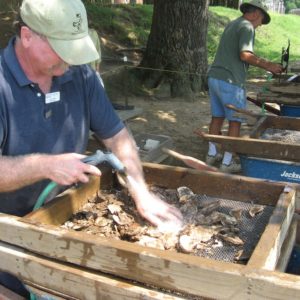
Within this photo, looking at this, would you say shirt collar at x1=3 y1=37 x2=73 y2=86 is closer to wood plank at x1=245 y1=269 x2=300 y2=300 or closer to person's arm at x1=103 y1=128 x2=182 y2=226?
person's arm at x1=103 y1=128 x2=182 y2=226

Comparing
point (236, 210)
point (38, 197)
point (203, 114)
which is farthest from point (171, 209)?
point (203, 114)

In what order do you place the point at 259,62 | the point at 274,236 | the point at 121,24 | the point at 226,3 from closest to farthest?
the point at 274,236, the point at 259,62, the point at 121,24, the point at 226,3

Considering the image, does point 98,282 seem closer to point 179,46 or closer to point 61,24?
point 61,24

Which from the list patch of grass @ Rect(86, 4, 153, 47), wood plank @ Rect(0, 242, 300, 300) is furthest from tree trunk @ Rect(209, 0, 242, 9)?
wood plank @ Rect(0, 242, 300, 300)

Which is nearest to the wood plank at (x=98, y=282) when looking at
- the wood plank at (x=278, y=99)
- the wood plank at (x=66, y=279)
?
the wood plank at (x=66, y=279)

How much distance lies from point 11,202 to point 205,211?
0.82 m

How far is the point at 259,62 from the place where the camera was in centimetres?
488

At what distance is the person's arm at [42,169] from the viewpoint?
1636mm

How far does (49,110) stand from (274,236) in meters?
1.04

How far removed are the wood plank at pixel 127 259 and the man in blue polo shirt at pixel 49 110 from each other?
9.3 inches

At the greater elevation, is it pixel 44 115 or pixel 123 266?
pixel 44 115

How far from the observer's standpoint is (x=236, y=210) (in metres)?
1.95

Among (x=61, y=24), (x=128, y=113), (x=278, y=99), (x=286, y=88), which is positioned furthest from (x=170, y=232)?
(x=128, y=113)

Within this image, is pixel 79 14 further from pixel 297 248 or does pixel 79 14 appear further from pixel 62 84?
pixel 297 248
